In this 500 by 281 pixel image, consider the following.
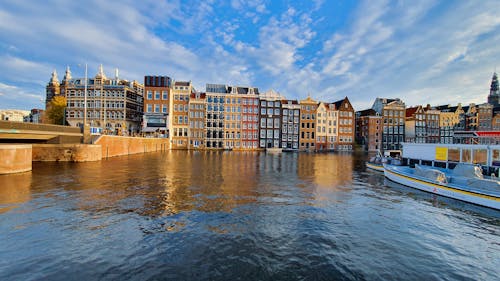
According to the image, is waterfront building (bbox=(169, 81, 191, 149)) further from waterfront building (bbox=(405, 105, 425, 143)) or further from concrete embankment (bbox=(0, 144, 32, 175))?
waterfront building (bbox=(405, 105, 425, 143))

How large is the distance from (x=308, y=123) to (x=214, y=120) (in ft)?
122

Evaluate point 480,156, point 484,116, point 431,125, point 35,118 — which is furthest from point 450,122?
point 35,118

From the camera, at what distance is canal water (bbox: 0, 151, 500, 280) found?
25.5ft

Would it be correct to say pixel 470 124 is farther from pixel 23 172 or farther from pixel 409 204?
pixel 23 172

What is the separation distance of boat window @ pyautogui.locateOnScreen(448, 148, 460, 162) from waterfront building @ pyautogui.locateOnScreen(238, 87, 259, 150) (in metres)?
62.5

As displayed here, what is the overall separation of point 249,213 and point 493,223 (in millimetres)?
14408

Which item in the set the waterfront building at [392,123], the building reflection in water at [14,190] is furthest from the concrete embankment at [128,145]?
the waterfront building at [392,123]

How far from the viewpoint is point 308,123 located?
91.1m

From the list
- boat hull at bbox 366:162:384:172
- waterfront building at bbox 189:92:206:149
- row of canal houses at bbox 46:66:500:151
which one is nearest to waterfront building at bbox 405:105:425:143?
row of canal houses at bbox 46:66:500:151

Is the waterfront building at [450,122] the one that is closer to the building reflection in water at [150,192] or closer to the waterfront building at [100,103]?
the building reflection in water at [150,192]

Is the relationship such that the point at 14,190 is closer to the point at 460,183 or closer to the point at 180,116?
the point at 460,183

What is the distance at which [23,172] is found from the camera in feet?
82.4

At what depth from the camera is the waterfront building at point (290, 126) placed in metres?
87.4

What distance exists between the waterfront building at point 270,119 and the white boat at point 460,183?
5948 centimetres
